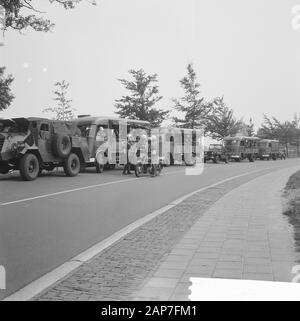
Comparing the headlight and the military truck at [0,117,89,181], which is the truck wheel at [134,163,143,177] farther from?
the headlight

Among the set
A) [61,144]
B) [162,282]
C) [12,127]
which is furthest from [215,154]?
[162,282]

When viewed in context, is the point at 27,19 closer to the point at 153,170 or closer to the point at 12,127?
the point at 12,127

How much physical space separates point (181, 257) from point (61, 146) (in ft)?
41.5

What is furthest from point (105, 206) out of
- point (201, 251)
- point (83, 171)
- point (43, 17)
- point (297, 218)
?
point (83, 171)

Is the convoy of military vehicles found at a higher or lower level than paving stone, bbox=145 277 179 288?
higher

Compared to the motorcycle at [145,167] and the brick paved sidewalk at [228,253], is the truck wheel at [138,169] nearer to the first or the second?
the motorcycle at [145,167]

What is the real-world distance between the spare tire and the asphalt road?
7.96ft

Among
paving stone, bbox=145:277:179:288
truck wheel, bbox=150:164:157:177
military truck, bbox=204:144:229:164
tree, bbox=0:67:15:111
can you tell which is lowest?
paving stone, bbox=145:277:179:288

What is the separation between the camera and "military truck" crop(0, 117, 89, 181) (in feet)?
51.4

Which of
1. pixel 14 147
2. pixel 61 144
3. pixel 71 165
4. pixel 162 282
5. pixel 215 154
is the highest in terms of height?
pixel 61 144

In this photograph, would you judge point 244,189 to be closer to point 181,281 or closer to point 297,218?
point 297,218

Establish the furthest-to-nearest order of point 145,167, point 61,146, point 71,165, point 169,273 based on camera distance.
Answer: point 145,167 < point 71,165 < point 61,146 < point 169,273

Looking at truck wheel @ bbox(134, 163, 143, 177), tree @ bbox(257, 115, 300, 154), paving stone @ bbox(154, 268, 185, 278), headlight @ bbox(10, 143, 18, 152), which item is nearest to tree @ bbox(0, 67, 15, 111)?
paving stone @ bbox(154, 268, 185, 278)

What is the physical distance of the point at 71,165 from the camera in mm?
18359
